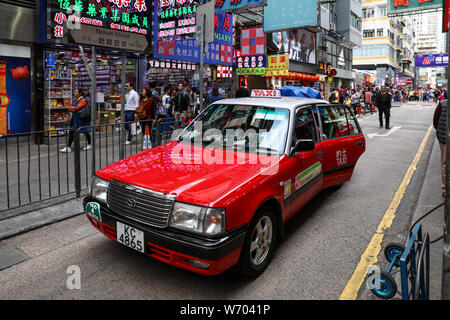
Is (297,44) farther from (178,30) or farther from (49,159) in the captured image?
(49,159)

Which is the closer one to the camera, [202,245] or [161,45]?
[202,245]

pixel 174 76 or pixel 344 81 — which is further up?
pixel 344 81

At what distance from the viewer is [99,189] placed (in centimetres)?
360

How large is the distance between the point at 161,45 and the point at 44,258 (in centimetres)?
1136

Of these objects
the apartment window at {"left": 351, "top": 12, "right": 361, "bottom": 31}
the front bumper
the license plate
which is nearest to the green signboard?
the front bumper

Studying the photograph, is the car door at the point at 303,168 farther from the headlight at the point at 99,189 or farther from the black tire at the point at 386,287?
the headlight at the point at 99,189

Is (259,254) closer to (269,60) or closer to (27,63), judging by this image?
(27,63)

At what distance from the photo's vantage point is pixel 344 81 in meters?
43.8

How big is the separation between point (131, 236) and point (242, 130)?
5.99ft

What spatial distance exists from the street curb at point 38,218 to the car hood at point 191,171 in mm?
1516

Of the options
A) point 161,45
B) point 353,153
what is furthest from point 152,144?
point 161,45

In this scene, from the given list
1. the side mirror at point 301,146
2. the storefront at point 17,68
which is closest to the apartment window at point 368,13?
the storefront at point 17,68

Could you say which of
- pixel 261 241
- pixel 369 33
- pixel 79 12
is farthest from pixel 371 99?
pixel 369 33

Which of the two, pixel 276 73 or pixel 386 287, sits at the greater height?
pixel 276 73
